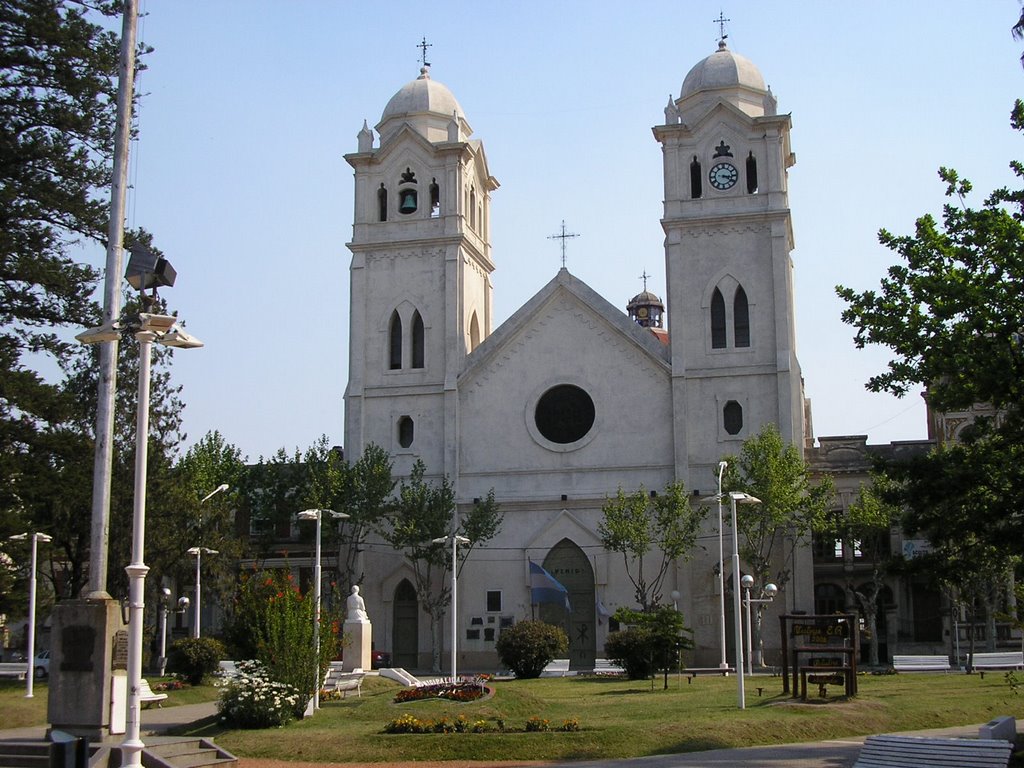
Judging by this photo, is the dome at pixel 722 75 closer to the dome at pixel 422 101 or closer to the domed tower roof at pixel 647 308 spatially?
the dome at pixel 422 101

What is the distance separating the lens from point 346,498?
52.4 metres

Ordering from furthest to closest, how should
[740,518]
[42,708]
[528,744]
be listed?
1. [740,518]
2. [42,708]
3. [528,744]

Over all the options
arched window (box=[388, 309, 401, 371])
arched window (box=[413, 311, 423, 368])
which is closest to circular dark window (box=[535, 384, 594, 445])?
arched window (box=[413, 311, 423, 368])

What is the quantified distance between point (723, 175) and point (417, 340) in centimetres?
1470

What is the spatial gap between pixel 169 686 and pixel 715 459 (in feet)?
79.6

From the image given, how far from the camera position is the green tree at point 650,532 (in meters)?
49.7

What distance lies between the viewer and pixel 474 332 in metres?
60.3

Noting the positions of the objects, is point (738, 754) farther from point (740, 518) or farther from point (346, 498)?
point (346, 498)

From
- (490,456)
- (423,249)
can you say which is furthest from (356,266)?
(490,456)

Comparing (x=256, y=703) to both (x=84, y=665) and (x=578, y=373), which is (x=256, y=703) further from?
(x=578, y=373)

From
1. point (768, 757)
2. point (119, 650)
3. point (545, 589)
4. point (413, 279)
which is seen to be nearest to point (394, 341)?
point (413, 279)

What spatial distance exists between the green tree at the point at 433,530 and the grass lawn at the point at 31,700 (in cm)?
1326

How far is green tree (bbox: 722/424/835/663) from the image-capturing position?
48.2m

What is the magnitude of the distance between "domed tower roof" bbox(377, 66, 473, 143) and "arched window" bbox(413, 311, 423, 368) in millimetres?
8349
